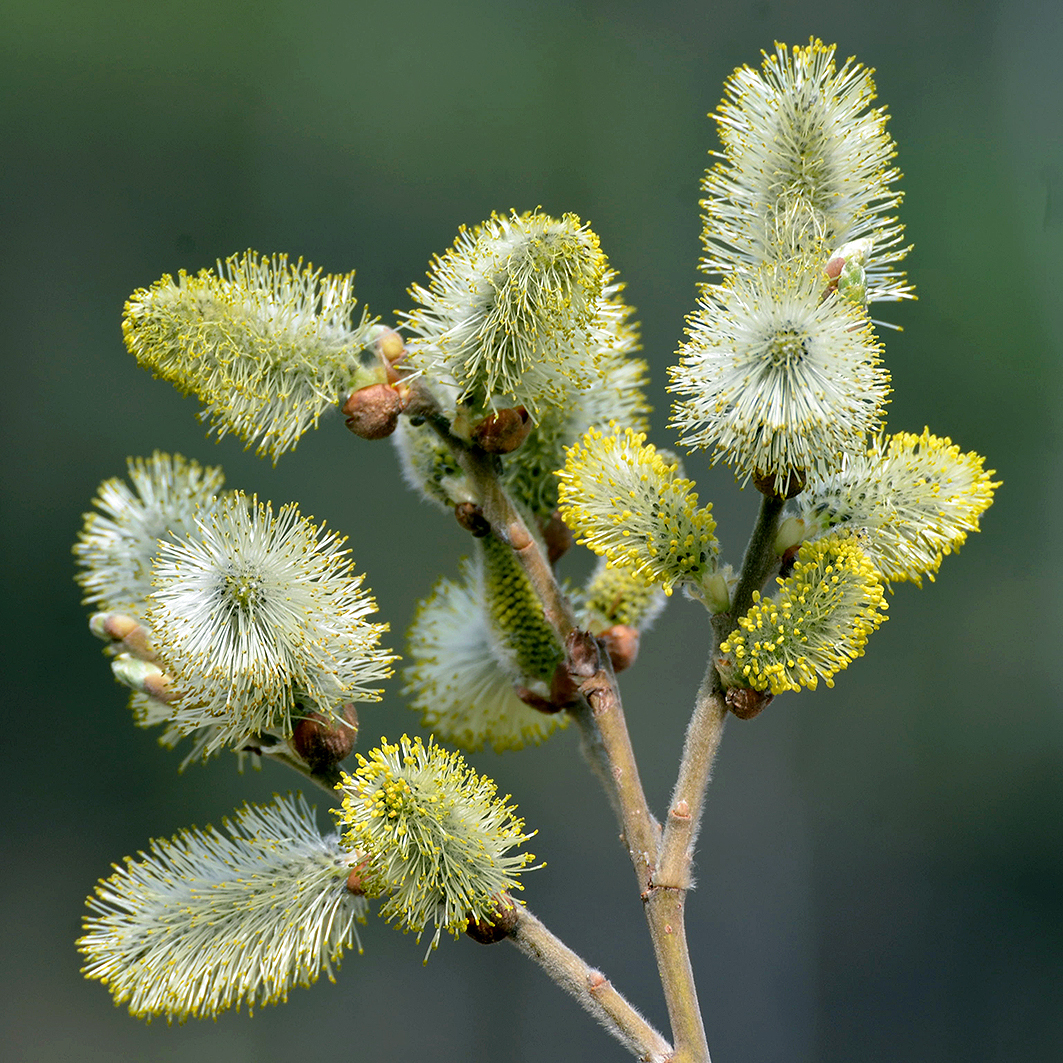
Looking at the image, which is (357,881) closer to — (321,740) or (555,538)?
(321,740)

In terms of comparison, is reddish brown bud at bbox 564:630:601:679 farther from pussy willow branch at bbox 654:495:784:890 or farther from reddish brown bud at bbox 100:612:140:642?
reddish brown bud at bbox 100:612:140:642

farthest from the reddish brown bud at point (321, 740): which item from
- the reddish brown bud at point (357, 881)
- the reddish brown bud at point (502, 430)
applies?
the reddish brown bud at point (502, 430)

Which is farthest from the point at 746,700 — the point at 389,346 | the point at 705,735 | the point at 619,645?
the point at 389,346

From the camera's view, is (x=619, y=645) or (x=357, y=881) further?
(x=619, y=645)

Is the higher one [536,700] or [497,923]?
[536,700]

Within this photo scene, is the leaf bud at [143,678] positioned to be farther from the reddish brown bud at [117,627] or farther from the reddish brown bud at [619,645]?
the reddish brown bud at [619,645]

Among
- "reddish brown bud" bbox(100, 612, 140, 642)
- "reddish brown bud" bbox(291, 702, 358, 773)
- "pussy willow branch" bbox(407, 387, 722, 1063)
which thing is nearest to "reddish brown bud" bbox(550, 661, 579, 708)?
"pussy willow branch" bbox(407, 387, 722, 1063)

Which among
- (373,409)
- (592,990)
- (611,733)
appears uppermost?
(373,409)
